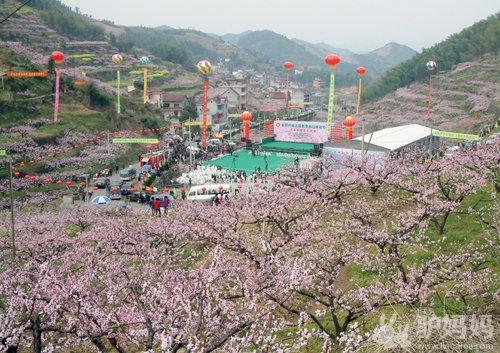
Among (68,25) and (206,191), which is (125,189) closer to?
Result: (206,191)

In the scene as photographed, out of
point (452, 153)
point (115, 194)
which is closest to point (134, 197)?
point (115, 194)

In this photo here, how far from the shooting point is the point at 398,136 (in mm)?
29828

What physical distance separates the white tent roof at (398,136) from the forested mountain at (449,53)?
30750 mm

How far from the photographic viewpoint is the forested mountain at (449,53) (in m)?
57.1

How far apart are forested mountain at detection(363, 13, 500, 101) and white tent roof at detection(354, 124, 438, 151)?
30.7 m

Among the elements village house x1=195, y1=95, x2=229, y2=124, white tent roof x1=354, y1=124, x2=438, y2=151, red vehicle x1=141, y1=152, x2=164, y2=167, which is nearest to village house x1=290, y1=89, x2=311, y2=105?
village house x1=195, y1=95, x2=229, y2=124

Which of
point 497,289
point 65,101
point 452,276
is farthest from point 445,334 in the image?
point 65,101

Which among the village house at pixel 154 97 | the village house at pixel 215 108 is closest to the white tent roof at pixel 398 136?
the village house at pixel 215 108

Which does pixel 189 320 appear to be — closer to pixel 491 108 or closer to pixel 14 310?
pixel 14 310

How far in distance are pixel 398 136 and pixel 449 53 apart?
3681 centimetres

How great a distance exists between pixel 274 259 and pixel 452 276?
11.4ft

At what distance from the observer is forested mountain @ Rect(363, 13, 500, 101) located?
57.1 m

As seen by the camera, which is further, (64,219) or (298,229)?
(64,219)

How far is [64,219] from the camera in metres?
17.9
